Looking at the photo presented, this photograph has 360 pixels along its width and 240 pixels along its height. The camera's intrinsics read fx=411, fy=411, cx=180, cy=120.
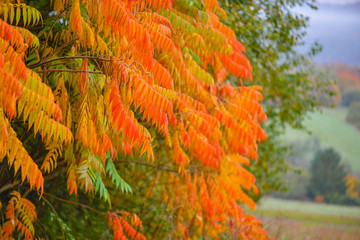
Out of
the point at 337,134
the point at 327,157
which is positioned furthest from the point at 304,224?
the point at 337,134

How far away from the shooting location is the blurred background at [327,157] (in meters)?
16.2

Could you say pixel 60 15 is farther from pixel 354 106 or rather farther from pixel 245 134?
pixel 354 106

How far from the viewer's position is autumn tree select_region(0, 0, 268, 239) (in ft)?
11.4

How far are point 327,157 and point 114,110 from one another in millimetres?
64444

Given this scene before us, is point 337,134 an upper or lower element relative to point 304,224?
lower

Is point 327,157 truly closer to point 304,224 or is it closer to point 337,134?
point 304,224

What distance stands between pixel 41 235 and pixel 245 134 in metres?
3.25

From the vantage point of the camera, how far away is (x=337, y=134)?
99.5 metres

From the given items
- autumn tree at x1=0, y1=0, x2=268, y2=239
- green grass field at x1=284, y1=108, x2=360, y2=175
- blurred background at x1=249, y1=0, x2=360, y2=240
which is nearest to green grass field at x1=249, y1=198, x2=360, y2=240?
blurred background at x1=249, y1=0, x2=360, y2=240

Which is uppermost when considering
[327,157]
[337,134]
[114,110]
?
[114,110]

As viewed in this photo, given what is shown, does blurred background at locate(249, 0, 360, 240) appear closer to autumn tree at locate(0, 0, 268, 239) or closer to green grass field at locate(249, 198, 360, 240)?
green grass field at locate(249, 198, 360, 240)

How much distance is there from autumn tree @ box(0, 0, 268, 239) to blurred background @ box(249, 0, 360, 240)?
2076mm

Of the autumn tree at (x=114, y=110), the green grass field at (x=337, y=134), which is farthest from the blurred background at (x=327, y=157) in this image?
the autumn tree at (x=114, y=110)

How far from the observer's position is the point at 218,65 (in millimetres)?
6488
